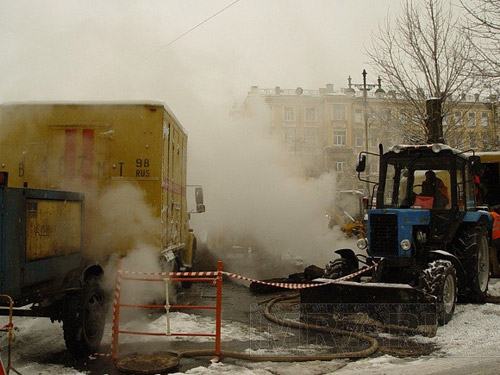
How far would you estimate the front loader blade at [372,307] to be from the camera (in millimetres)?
7273

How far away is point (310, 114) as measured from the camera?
5734cm

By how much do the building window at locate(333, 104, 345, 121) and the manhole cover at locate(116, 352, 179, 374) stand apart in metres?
51.8

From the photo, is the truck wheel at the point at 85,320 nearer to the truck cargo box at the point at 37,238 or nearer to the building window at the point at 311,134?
the truck cargo box at the point at 37,238

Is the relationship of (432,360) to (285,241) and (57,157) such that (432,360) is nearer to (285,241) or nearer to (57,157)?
(57,157)

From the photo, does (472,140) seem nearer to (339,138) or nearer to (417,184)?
(417,184)

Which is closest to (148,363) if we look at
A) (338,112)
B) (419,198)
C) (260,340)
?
(260,340)

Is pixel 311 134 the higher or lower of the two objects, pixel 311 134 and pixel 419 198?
the higher

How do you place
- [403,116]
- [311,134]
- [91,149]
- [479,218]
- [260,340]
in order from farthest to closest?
[311,134], [403,116], [479,218], [91,149], [260,340]

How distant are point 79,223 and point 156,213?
4.84 feet

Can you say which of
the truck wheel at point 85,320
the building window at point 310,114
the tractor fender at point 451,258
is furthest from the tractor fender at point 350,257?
the building window at point 310,114

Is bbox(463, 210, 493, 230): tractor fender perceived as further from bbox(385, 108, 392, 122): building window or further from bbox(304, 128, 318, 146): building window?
bbox(304, 128, 318, 146): building window

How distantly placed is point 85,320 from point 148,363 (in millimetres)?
985

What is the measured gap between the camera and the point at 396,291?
294 inches

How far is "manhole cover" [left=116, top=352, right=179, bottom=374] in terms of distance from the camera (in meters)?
5.62
